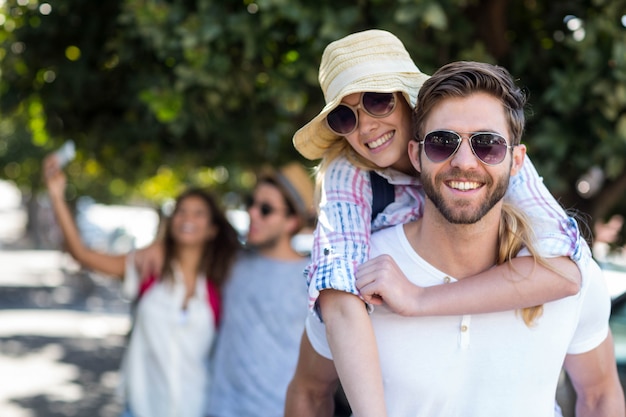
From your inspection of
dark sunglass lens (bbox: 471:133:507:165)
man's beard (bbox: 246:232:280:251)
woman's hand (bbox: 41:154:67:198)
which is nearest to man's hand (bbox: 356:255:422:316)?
dark sunglass lens (bbox: 471:133:507:165)

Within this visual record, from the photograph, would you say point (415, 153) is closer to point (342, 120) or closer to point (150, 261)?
point (342, 120)

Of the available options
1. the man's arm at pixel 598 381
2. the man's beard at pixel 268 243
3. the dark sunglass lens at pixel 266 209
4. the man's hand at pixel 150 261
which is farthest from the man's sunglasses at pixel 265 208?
the man's arm at pixel 598 381

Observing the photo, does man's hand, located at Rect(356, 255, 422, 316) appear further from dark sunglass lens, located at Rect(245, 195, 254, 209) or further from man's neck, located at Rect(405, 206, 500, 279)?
dark sunglass lens, located at Rect(245, 195, 254, 209)

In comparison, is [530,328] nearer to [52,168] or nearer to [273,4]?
[273,4]

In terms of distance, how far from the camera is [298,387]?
2.39 meters

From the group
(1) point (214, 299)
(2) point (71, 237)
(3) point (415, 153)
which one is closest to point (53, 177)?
(2) point (71, 237)

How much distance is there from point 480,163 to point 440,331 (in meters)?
0.43

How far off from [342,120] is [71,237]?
2.53 m

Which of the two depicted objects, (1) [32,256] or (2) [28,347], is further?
(1) [32,256]

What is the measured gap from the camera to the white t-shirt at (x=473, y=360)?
2062mm

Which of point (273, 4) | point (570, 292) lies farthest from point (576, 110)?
point (570, 292)

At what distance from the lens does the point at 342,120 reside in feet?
7.77

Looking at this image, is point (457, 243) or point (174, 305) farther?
point (174, 305)

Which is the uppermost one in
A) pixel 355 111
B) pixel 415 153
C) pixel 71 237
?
pixel 355 111
